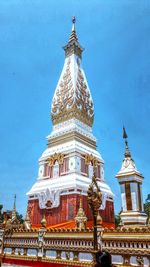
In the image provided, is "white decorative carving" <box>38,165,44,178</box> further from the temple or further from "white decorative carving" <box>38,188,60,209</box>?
"white decorative carving" <box>38,188,60,209</box>

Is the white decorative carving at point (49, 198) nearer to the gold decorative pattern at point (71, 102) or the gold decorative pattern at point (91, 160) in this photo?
the gold decorative pattern at point (91, 160)

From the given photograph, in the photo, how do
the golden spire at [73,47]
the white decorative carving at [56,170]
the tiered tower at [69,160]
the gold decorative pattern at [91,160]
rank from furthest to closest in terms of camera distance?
the golden spire at [73,47] < the gold decorative pattern at [91,160] < the white decorative carving at [56,170] < the tiered tower at [69,160]

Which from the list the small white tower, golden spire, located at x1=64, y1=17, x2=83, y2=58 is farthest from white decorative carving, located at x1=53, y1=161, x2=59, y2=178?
golden spire, located at x1=64, y1=17, x2=83, y2=58

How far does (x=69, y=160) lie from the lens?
25.6 metres

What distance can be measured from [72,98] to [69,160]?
9847 mm

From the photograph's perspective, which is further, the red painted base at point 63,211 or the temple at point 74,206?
the red painted base at point 63,211

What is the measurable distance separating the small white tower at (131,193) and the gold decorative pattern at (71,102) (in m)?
18.8

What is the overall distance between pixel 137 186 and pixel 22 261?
7.61 metres

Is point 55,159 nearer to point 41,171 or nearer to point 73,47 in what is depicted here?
point 41,171

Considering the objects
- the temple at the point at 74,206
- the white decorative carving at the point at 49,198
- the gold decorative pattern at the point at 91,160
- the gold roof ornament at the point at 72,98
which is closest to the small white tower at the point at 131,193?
the temple at the point at 74,206

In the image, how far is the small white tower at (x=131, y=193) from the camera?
444 inches

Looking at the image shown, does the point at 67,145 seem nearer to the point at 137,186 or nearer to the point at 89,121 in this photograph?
the point at 89,121

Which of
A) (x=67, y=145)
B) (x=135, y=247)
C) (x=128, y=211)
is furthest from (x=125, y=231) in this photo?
(x=67, y=145)

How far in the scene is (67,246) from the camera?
1122cm
